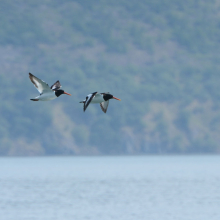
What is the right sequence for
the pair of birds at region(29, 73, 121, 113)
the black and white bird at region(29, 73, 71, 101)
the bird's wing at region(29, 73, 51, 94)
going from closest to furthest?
the pair of birds at region(29, 73, 121, 113) < the black and white bird at region(29, 73, 71, 101) < the bird's wing at region(29, 73, 51, 94)

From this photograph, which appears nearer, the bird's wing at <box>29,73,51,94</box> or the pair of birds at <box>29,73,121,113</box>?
the pair of birds at <box>29,73,121,113</box>

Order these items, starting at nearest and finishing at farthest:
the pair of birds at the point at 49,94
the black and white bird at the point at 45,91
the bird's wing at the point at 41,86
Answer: the pair of birds at the point at 49,94 < the black and white bird at the point at 45,91 < the bird's wing at the point at 41,86

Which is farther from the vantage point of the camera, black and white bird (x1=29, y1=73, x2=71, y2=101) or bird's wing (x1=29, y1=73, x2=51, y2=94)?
bird's wing (x1=29, y1=73, x2=51, y2=94)

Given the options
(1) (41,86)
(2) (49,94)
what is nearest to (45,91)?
(1) (41,86)

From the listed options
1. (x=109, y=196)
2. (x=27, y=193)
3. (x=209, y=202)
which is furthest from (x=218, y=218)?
(x=27, y=193)

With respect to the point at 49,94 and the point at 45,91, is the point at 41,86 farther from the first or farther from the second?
the point at 49,94

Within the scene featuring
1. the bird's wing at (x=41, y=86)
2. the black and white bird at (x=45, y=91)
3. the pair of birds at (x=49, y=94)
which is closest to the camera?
the pair of birds at (x=49, y=94)

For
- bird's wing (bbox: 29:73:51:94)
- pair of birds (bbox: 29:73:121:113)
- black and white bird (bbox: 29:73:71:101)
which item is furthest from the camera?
bird's wing (bbox: 29:73:51:94)

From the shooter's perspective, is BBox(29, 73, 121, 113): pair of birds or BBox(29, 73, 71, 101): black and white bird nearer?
BBox(29, 73, 121, 113): pair of birds

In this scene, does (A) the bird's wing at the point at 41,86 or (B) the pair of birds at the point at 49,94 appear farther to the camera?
(A) the bird's wing at the point at 41,86

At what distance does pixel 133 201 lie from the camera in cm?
8844

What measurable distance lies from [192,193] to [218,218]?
35341 mm

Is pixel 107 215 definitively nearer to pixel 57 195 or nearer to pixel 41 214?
pixel 41 214

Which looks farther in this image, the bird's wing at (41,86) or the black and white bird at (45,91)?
the bird's wing at (41,86)
